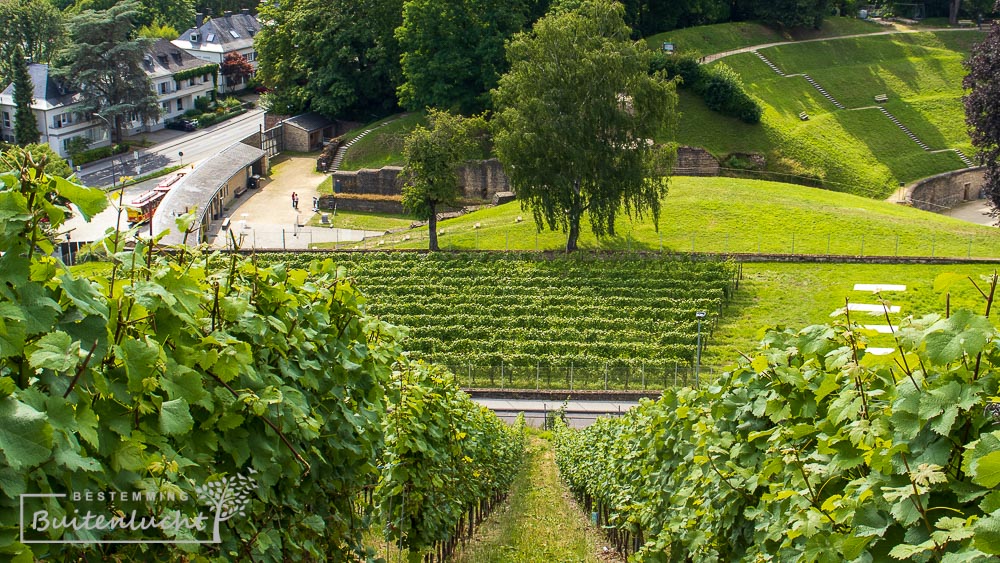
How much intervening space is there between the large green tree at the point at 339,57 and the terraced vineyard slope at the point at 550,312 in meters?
27.0

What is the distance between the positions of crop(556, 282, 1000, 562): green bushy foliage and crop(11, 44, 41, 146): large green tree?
6864cm

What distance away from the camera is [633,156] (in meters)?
48.6

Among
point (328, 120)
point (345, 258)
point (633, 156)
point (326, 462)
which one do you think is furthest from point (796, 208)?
point (326, 462)

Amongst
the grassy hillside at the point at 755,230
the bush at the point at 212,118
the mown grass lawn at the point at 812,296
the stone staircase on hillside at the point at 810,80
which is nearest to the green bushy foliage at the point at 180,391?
the mown grass lawn at the point at 812,296

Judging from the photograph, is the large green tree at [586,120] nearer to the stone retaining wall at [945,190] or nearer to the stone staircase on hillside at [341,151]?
the stone retaining wall at [945,190]

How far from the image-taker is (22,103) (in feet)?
236

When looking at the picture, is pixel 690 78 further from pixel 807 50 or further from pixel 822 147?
pixel 807 50

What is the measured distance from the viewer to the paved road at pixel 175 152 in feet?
235

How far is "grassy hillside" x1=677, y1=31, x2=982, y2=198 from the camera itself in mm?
64625

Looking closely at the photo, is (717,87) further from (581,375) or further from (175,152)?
(175,152)

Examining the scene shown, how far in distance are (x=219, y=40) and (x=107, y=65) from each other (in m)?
19.4

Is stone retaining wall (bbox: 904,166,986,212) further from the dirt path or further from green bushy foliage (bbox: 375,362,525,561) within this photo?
green bushy foliage (bbox: 375,362,525,561)

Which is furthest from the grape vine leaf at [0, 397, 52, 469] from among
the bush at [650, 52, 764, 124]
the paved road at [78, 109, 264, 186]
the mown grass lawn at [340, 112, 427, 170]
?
the paved road at [78, 109, 264, 186]

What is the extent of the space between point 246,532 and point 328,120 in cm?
6989
